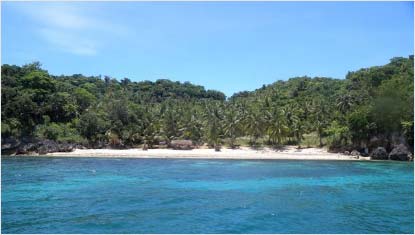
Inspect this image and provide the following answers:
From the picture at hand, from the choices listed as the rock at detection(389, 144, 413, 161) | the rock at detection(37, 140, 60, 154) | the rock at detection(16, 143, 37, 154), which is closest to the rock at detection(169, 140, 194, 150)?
the rock at detection(37, 140, 60, 154)

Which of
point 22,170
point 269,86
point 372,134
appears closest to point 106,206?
point 22,170

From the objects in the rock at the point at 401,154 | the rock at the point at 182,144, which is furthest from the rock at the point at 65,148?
the rock at the point at 401,154

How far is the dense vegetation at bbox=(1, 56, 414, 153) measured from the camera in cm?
6875

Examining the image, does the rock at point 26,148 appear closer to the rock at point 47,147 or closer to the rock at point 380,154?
the rock at point 47,147

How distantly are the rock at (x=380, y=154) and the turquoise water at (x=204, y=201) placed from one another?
17.8m

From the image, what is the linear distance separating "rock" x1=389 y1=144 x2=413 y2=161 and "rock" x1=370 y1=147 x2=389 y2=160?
0.86 m

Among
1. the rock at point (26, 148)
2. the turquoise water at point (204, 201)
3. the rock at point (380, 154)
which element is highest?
the rock at point (380, 154)

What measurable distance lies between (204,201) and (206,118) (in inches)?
2223

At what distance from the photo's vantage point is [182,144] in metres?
77.7

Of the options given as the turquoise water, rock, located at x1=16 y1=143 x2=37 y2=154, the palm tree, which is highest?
the palm tree

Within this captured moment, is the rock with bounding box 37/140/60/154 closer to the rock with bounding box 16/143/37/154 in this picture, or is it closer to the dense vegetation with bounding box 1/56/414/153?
the rock with bounding box 16/143/37/154

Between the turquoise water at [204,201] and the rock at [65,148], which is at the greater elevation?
the rock at [65,148]

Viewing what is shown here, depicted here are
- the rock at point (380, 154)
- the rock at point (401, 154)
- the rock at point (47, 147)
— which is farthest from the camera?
the rock at point (47, 147)

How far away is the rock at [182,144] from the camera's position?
253ft
